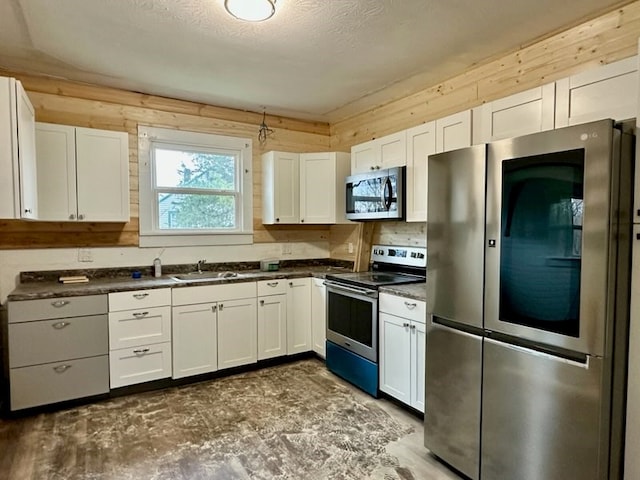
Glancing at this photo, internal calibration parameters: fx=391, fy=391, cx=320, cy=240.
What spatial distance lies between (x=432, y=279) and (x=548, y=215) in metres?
0.73

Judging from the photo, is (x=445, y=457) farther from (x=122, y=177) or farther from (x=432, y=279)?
(x=122, y=177)

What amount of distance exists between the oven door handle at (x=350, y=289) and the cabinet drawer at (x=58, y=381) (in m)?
1.92

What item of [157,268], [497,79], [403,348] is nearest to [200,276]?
[157,268]

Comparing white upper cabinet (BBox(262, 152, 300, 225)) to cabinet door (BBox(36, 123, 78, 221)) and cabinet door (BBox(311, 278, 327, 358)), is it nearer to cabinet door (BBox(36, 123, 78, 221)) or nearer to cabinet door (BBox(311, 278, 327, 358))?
cabinet door (BBox(311, 278, 327, 358))

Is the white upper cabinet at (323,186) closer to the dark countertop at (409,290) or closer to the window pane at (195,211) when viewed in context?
the window pane at (195,211)

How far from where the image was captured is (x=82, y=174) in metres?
3.18

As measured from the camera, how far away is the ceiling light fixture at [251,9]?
207 cm

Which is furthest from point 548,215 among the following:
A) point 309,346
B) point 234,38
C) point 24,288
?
point 24,288

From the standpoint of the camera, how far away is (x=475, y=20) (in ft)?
7.70

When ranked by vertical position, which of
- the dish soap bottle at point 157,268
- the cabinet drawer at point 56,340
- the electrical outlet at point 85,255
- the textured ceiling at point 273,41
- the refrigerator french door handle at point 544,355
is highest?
the textured ceiling at point 273,41

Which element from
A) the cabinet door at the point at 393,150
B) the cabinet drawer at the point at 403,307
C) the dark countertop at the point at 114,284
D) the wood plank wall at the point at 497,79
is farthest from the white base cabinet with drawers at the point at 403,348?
the cabinet door at the point at 393,150

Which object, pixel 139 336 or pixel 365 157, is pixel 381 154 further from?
pixel 139 336

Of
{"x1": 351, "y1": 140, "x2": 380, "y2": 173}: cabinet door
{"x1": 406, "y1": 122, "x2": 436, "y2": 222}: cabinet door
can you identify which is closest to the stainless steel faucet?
{"x1": 351, "y1": 140, "x2": 380, "y2": 173}: cabinet door

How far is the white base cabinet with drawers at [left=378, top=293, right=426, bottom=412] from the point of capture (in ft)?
8.77
